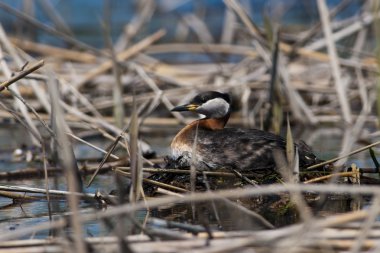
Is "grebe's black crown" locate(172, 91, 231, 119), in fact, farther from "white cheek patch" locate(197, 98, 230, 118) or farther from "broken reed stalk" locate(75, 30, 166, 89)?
"broken reed stalk" locate(75, 30, 166, 89)

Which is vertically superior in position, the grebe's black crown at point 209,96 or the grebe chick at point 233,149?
the grebe's black crown at point 209,96

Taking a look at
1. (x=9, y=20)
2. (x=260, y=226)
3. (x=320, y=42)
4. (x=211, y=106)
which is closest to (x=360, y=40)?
(x=320, y=42)

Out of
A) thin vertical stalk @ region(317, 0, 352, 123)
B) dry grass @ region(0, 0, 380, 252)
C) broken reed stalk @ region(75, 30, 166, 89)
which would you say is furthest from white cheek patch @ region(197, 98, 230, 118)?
broken reed stalk @ region(75, 30, 166, 89)

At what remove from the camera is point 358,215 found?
3109mm

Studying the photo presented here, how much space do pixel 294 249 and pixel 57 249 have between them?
3.36 ft

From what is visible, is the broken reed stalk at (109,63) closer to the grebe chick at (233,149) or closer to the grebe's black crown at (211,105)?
the grebe's black crown at (211,105)

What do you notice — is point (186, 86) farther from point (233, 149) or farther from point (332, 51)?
point (233, 149)

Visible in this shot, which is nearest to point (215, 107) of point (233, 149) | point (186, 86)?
point (233, 149)

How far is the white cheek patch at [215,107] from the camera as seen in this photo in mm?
6453

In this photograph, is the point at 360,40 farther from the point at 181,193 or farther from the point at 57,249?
the point at 57,249

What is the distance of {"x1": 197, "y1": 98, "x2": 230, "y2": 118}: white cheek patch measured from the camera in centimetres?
645

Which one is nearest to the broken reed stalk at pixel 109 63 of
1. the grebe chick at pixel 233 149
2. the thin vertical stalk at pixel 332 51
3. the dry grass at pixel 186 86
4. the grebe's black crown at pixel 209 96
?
the dry grass at pixel 186 86

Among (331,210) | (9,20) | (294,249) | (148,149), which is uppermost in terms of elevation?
(9,20)

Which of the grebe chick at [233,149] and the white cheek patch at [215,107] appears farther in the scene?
the white cheek patch at [215,107]
